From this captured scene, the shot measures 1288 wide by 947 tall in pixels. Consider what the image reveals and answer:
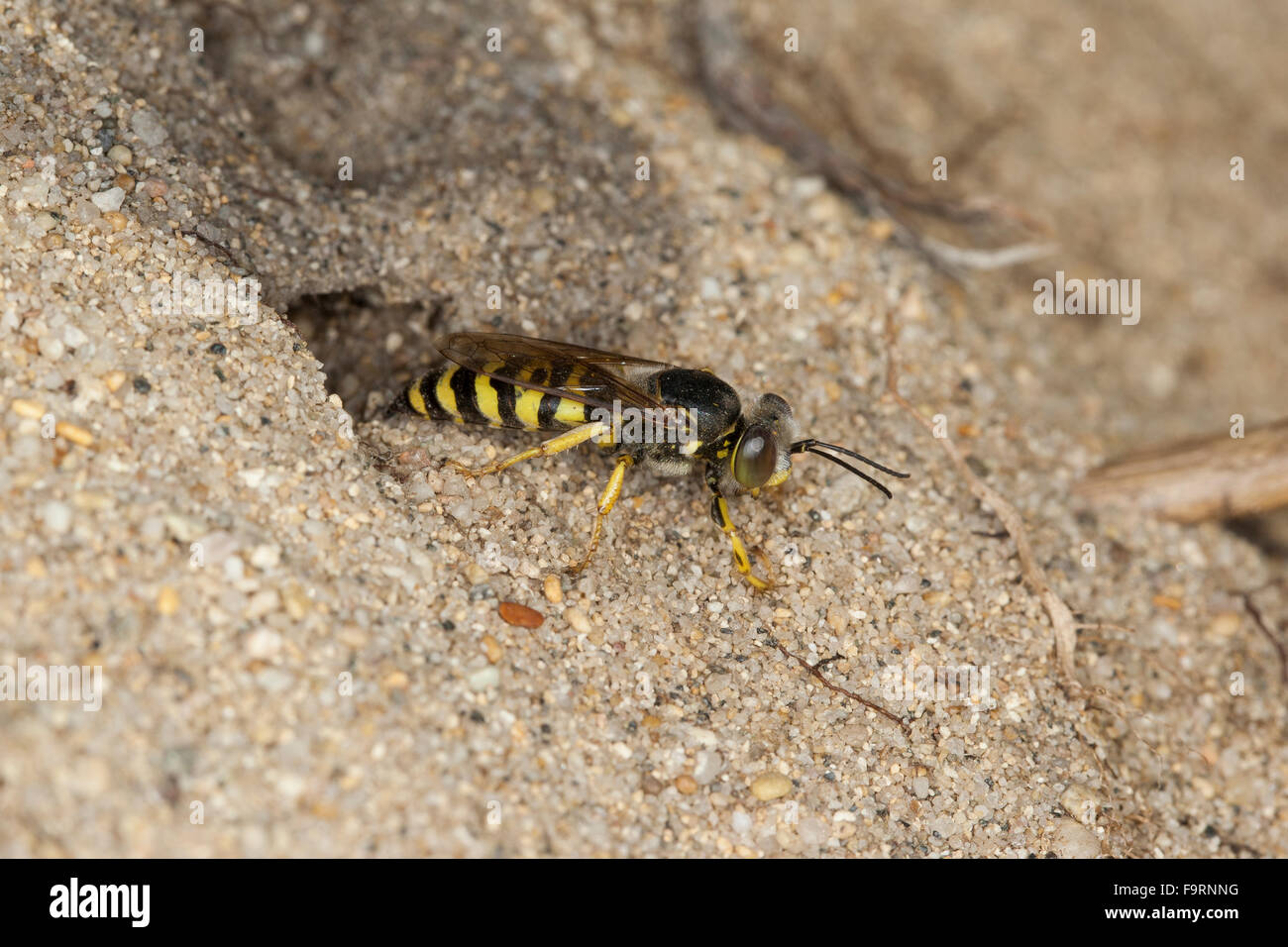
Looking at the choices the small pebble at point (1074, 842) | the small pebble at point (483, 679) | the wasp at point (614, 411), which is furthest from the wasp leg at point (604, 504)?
the small pebble at point (1074, 842)

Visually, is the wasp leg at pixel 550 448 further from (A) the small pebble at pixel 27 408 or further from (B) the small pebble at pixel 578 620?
(A) the small pebble at pixel 27 408

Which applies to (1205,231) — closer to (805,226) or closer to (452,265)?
(805,226)

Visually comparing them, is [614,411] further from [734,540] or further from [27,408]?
[27,408]

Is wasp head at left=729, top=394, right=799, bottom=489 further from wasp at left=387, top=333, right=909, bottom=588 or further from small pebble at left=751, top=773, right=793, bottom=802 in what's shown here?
small pebble at left=751, top=773, right=793, bottom=802

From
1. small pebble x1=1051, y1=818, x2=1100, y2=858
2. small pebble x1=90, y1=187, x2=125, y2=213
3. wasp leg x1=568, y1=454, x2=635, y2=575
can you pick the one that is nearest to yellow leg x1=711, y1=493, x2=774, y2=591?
wasp leg x1=568, y1=454, x2=635, y2=575
